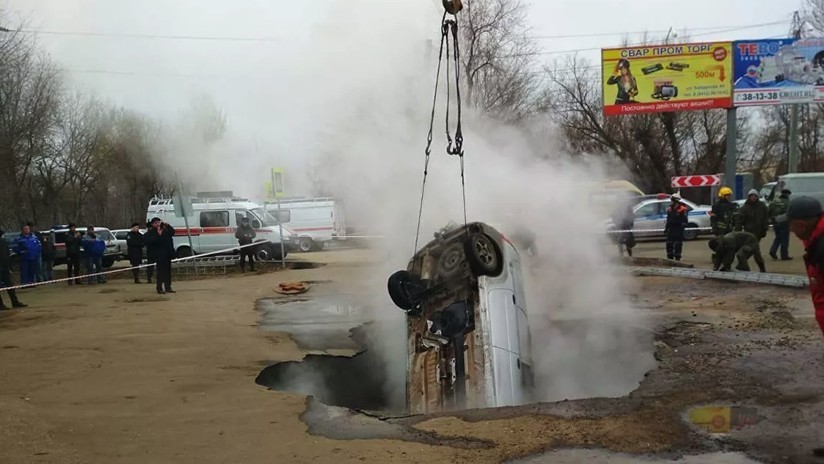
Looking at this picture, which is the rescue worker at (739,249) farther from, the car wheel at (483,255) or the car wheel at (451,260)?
the car wheel at (451,260)

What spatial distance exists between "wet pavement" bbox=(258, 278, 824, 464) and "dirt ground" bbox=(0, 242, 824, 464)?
0.02m

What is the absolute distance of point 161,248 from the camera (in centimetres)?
1376

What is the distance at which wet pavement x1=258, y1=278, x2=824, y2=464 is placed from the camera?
4.25 metres

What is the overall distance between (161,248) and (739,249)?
11.5 metres

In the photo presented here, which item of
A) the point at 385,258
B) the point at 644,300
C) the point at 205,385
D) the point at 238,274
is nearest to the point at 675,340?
the point at 644,300

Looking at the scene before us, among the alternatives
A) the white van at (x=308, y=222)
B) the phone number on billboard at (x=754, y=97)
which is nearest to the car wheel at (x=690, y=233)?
the phone number on billboard at (x=754, y=97)

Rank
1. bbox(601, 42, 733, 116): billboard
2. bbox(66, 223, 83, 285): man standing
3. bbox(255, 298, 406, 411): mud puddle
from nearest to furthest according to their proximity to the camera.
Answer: bbox(255, 298, 406, 411): mud puddle, bbox(66, 223, 83, 285): man standing, bbox(601, 42, 733, 116): billboard

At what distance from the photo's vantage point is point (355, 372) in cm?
763

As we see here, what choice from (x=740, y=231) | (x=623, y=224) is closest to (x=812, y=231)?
(x=740, y=231)

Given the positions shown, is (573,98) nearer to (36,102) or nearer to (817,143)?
(817,143)

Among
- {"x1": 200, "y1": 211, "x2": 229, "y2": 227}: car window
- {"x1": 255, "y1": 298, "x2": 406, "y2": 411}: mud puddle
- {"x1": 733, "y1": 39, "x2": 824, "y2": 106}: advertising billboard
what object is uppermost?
{"x1": 733, "y1": 39, "x2": 824, "y2": 106}: advertising billboard

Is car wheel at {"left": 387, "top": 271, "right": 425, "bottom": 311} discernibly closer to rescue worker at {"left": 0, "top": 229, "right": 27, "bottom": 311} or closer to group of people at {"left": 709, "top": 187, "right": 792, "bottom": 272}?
group of people at {"left": 709, "top": 187, "right": 792, "bottom": 272}

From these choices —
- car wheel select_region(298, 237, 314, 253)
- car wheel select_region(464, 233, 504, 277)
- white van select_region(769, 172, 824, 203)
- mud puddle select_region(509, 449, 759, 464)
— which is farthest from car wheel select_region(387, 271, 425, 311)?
car wheel select_region(298, 237, 314, 253)

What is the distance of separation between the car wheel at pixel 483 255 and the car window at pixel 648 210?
722 inches
